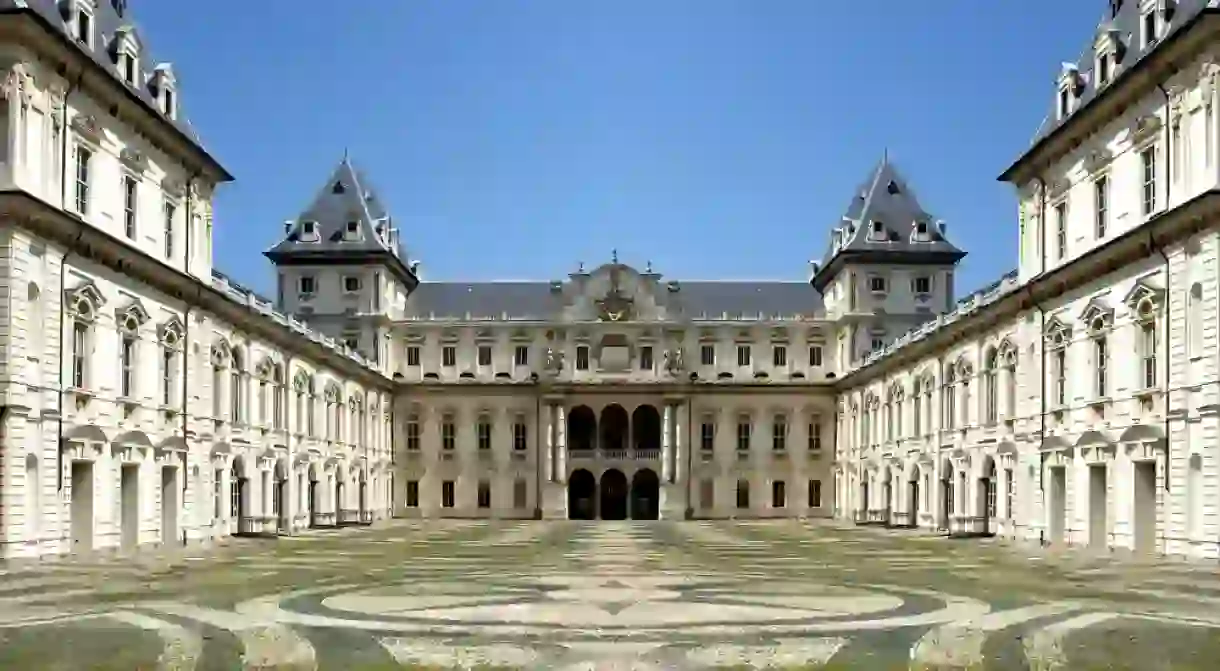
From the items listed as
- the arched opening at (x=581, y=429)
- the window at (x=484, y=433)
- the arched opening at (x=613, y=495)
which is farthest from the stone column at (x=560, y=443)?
the window at (x=484, y=433)

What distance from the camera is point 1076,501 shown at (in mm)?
44719

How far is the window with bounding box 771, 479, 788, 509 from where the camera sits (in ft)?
311

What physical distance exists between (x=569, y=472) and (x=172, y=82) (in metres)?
51.4

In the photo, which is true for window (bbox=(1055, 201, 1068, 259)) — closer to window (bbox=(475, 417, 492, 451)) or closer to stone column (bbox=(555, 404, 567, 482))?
stone column (bbox=(555, 404, 567, 482))

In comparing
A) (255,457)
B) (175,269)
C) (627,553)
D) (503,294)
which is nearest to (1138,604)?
(627,553)

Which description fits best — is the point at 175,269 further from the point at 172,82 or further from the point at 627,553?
the point at 627,553

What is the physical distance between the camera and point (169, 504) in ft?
152

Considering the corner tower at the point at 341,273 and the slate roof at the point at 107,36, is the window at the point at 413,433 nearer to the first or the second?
the corner tower at the point at 341,273

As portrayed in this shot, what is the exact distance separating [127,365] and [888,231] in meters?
61.6

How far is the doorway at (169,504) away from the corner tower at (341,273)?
149 ft

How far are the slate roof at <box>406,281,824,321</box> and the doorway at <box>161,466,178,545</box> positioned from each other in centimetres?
5229

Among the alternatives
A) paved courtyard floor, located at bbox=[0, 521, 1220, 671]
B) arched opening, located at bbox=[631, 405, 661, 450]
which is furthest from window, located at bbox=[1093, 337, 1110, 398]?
arched opening, located at bbox=[631, 405, 661, 450]

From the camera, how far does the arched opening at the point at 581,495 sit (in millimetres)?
96250

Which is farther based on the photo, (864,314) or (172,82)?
(864,314)
